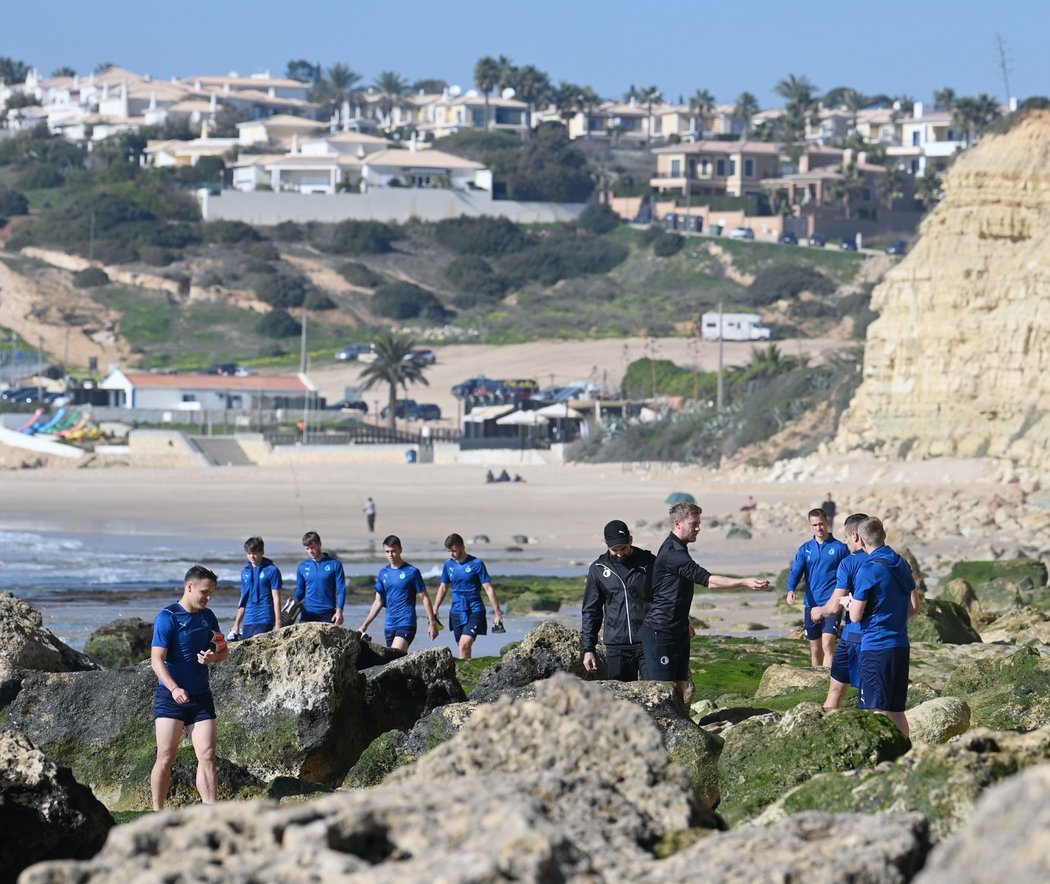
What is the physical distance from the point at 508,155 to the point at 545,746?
12171cm

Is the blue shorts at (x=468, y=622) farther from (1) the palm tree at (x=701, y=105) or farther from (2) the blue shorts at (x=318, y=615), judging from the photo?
(1) the palm tree at (x=701, y=105)

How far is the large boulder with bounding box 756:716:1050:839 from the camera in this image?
17.7ft

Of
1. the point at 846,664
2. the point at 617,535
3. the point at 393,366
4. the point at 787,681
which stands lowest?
the point at 787,681

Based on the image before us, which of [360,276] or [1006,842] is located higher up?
[360,276]

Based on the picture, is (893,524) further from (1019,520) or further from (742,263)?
(742,263)

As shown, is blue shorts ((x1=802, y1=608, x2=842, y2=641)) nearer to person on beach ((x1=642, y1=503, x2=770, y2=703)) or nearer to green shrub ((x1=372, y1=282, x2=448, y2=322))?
person on beach ((x1=642, y1=503, x2=770, y2=703))

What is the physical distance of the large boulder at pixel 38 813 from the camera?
6.32 metres

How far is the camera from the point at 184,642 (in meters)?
8.32

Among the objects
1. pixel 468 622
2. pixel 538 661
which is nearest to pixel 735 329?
pixel 468 622

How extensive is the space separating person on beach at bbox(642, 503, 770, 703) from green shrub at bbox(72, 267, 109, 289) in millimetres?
91499

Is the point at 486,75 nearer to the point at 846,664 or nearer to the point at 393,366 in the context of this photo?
the point at 393,366

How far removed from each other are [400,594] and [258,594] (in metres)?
0.94

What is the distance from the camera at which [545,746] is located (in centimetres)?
521

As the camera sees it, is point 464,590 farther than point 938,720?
Yes
